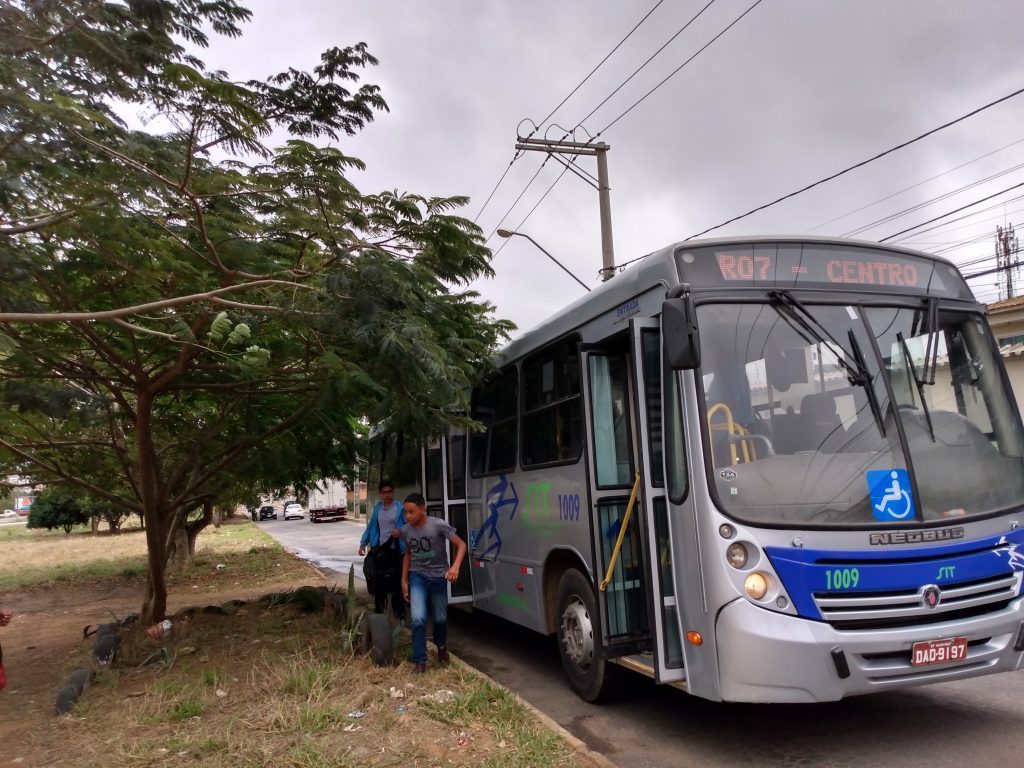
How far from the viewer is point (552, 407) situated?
22.2ft

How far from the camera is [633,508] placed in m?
5.54

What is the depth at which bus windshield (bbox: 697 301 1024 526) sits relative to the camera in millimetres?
4559

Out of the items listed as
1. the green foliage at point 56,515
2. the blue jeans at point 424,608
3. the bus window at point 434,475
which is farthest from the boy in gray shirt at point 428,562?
the green foliage at point 56,515

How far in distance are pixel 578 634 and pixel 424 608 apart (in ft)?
4.99

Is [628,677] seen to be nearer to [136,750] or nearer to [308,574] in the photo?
[136,750]

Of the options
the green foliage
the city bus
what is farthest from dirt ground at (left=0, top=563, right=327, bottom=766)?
the green foliage

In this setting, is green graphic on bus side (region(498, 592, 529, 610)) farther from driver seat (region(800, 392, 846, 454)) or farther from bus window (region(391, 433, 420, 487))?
driver seat (region(800, 392, 846, 454))

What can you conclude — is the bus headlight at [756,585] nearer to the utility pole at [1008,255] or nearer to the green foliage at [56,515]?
the utility pole at [1008,255]

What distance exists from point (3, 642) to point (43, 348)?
6732 millimetres

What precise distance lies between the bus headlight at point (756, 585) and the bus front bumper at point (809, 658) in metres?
0.06

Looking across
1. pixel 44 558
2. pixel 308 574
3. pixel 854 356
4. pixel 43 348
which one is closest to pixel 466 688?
pixel 854 356

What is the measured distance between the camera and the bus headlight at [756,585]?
14.2 feet

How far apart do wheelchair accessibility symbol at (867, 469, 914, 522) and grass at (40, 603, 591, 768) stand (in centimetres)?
241

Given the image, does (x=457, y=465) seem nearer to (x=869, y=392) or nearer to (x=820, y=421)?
(x=820, y=421)
